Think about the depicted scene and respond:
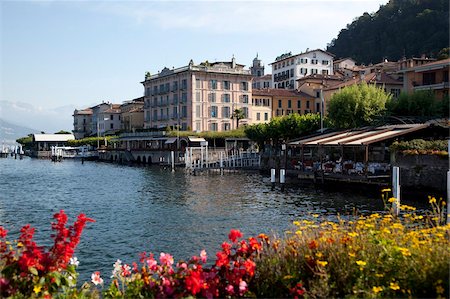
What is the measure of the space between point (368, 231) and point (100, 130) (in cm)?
14846

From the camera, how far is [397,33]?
118 metres

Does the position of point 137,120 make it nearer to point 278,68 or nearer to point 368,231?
point 278,68

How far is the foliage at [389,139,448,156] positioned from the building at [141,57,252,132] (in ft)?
204

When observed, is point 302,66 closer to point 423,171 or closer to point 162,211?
point 423,171

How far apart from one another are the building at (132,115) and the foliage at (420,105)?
Answer: 82001mm

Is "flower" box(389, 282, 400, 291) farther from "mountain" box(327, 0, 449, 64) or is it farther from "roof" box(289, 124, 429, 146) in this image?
"mountain" box(327, 0, 449, 64)

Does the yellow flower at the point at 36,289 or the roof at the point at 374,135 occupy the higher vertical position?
the roof at the point at 374,135

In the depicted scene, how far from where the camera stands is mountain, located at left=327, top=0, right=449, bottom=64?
107 metres

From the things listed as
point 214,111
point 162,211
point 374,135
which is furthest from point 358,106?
point 214,111

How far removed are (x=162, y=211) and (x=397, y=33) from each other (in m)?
103

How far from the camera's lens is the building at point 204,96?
3836 inches

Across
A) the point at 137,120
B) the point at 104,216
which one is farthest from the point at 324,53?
the point at 104,216

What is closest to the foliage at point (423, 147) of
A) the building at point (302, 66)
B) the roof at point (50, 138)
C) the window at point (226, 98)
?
the window at point (226, 98)

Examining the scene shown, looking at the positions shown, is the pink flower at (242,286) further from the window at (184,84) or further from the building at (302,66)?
the building at (302,66)
